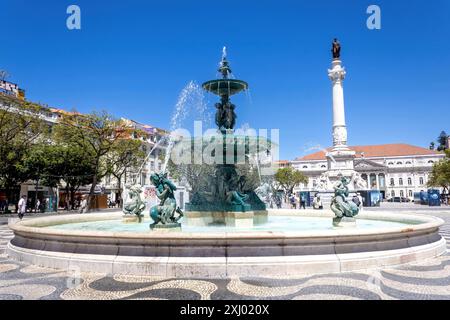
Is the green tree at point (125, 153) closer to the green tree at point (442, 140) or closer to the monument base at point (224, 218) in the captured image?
the monument base at point (224, 218)

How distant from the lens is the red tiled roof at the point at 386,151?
100375 millimetres

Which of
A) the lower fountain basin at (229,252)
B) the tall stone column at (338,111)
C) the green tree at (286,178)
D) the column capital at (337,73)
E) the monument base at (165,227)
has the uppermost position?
the column capital at (337,73)

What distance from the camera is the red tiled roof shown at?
329ft

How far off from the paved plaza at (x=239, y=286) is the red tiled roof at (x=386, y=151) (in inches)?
4014

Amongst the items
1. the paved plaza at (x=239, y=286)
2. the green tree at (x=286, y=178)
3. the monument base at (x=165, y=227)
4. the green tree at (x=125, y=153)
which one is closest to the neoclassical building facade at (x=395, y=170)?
the green tree at (x=286, y=178)

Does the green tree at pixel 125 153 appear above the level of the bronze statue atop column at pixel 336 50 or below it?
below

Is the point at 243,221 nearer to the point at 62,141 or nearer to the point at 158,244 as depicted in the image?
the point at 158,244

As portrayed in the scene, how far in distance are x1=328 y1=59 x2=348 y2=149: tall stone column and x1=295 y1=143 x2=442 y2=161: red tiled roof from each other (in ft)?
187

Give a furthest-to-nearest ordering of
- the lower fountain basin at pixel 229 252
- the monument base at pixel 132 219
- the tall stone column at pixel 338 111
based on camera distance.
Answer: the tall stone column at pixel 338 111, the monument base at pixel 132 219, the lower fountain basin at pixel 229 252

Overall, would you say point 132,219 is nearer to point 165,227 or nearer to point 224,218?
point 224,218

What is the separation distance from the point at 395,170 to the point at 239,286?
349ft

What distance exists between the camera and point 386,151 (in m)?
105

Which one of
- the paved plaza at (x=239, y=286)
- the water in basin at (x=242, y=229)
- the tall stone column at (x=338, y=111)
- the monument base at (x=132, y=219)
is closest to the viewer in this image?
the paved plaza at (x=239, y=286)

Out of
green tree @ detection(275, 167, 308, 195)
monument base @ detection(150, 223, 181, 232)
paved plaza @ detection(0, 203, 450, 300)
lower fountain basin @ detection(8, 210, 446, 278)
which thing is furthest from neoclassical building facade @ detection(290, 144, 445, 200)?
paved plaza @ detection(0, 203, 450, 300)
